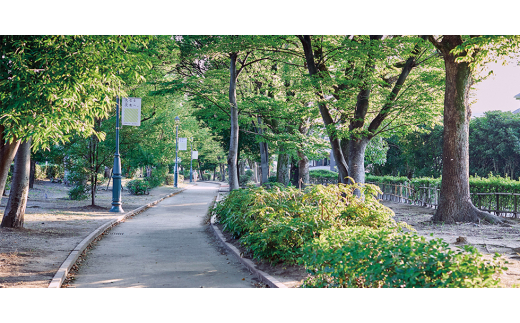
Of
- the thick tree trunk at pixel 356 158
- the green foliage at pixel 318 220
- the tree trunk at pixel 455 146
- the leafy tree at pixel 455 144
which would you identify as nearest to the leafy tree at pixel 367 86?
the thick tree trunk at pixel 356 158

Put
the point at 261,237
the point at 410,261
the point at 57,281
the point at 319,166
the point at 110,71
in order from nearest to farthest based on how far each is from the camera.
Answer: the point at 410,261
the point at 57,281
the point at 110,71
the point at 261,237
the point at 319,166

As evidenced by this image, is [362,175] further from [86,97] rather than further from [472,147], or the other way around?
[472,147]

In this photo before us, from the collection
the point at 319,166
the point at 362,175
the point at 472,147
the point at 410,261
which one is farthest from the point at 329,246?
the point at 319,166

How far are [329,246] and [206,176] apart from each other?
83.8m

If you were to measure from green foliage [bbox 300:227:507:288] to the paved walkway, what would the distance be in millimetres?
2438

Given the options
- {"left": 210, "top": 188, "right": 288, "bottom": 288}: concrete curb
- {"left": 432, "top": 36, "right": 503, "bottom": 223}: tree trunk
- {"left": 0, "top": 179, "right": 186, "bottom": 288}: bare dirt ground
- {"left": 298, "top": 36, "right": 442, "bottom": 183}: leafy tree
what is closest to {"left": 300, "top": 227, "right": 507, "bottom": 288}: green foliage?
{"left": 210, "top": 188, "right": 288, "bottom": 288}: concrete curb

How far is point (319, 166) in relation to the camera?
6656cm

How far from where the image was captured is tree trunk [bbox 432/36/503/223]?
13.8 metres

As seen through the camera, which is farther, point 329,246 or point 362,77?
point 362,77

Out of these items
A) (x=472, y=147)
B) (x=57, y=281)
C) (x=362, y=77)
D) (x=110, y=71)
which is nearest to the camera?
(x=57, y=281)

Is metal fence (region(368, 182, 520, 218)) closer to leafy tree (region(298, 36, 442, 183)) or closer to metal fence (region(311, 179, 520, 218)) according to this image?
metal fence (region(311, 179, 520, 218))

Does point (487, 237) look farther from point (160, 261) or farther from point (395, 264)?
point (160, 261)

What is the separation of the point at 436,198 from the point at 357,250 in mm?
17059
